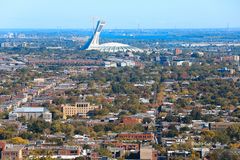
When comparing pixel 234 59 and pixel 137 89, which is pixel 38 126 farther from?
pixel 234 59

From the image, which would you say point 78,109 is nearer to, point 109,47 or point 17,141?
point 17,141

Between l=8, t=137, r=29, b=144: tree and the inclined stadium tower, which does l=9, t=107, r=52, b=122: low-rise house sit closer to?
l=8, t=137, r=29, b=144: tree

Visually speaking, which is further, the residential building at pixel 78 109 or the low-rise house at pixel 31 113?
the residential building at pixel 78 109

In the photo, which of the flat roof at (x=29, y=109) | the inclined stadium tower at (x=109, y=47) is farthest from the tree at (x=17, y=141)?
the inclined stadium tower at (x=109, y=47)

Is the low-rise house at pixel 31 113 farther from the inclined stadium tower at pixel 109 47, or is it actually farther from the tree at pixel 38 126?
the inclined stadium tower at pixel 109 47

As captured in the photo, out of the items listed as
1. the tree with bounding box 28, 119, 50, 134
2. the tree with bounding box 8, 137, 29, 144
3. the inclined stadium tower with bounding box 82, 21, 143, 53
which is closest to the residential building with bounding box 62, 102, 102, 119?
the tree with bounding box 28, 119, 50, 134

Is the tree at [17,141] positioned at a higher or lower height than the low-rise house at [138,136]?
higher

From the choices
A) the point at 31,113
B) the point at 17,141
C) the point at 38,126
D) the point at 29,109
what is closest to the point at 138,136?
the point at 38,126

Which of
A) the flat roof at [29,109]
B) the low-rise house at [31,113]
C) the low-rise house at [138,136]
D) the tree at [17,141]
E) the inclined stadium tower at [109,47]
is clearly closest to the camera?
the tree at [17,141]

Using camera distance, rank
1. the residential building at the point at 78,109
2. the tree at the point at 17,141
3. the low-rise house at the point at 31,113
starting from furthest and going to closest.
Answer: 1. the residential building at the point at 78,109
2. the low-rise house at the point at 31,113
3. the tree at the point at 17,141

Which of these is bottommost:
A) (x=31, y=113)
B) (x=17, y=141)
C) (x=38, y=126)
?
(x=31, y=113)

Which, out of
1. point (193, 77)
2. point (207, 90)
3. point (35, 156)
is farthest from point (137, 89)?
point (35, 156)
